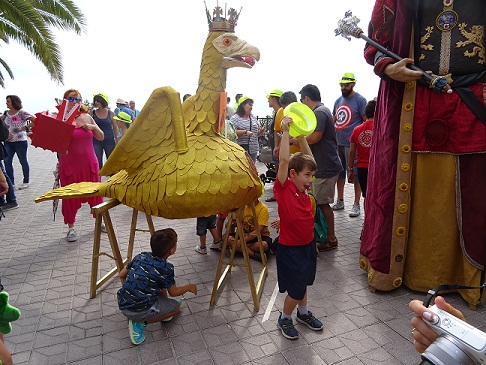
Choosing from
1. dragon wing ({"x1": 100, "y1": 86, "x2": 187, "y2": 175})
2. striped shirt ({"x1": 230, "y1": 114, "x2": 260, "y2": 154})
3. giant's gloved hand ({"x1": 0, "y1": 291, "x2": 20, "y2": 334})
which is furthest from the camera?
striped shirt ({"x1": 230, "y1": 114, "x2": 260, "y2": 154})

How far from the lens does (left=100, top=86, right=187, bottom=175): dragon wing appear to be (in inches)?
94.8

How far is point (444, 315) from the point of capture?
94 centimetres

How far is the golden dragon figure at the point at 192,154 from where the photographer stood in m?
2.30

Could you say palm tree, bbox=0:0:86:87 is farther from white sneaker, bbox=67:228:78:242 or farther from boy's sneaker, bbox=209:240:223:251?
boy's sneaker, bbox=209:240:223:251

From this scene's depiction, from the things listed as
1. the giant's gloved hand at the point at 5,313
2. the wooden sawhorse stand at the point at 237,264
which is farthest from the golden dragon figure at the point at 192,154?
the giant's gloved hand at the point at 5,313

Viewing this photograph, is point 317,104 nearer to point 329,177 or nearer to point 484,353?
point 329,177

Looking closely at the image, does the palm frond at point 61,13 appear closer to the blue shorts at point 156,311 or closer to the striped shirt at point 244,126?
the striped shirt at point 244,126

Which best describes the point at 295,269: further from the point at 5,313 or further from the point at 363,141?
the point at 363,141

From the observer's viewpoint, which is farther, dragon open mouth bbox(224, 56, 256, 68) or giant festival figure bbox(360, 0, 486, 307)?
giant festival figure bbox(360, 0, 486, 307)

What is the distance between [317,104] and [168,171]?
2283 millimetres

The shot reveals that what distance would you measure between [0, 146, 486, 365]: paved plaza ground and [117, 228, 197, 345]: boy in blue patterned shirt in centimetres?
14

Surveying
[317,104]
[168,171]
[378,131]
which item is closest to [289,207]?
[168,171]

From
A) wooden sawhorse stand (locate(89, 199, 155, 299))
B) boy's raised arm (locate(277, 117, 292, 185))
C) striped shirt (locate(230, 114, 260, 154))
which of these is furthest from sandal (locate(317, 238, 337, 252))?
striped shirt (locate(230, 114, 260, 154))

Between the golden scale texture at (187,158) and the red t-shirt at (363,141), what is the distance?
2395 mm
